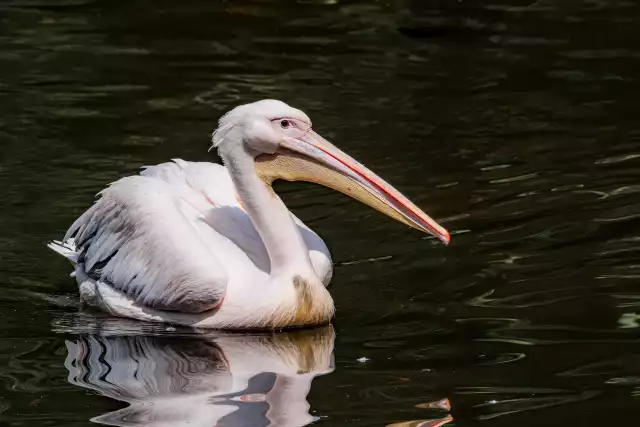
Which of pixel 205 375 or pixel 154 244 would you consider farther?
pixel 154 244

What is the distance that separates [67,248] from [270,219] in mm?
1345

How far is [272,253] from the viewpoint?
5.97 meters

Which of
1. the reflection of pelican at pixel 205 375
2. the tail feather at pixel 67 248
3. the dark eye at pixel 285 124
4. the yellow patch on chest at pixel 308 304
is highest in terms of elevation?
the dark eye at pixel 285 124

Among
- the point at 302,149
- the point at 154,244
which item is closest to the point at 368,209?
the point at 302,149

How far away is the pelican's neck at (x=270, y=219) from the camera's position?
5961mm

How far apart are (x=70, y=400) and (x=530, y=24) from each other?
300 inches

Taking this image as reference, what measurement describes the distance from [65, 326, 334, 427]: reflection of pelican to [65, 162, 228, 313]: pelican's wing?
0.70ft

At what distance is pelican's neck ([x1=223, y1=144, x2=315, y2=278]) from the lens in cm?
596

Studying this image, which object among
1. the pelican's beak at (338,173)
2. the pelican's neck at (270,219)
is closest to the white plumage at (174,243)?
the pelican's neck at (270,219)

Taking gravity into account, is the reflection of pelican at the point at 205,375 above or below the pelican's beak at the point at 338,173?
below

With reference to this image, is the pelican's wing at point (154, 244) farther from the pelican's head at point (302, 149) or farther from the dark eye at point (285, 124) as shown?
the dark eye at point (285, 124)

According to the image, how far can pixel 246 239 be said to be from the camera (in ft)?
20.5

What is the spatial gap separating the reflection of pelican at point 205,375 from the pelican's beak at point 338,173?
23.3 inches

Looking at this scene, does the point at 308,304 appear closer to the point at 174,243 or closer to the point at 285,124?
the point at 174,243
